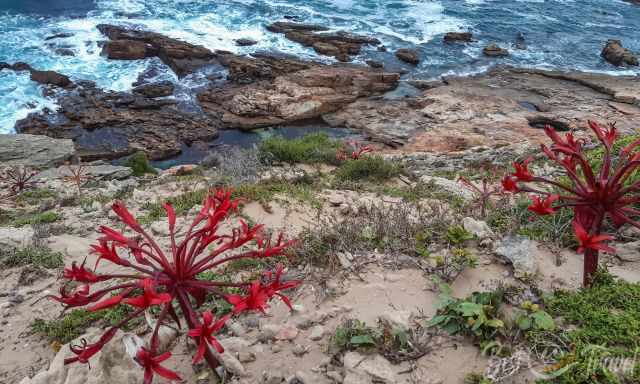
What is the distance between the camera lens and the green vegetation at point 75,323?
3.41 metres

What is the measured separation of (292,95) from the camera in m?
17.6

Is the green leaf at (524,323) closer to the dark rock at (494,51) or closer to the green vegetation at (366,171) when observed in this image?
the green vegetation at (366,171)

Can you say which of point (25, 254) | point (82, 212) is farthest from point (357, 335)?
point (82, 212)

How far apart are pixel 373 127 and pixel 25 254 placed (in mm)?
13073

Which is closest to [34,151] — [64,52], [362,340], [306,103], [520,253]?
[64,52]

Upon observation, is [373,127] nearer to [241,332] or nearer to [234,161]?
[234,161]

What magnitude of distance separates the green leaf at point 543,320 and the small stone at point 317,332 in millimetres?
1322

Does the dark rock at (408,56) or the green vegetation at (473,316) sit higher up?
the green vegetation at (473,316)

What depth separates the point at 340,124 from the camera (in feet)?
55.9

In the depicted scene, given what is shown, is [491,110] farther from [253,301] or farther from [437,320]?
[253,301]

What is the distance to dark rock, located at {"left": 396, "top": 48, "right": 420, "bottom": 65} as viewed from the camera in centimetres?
2220

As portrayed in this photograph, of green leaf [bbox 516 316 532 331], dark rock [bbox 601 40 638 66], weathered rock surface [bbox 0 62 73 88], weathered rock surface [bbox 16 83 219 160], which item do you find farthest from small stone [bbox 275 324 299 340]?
dark rock [bbox 601 40 638 66]

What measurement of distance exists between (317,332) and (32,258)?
3404mm

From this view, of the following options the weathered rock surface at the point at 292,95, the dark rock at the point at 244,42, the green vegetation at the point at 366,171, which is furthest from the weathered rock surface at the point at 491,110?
the dark rock at the point at 244,42
